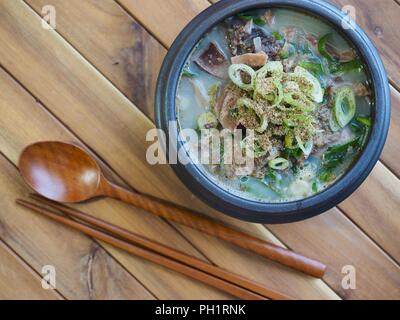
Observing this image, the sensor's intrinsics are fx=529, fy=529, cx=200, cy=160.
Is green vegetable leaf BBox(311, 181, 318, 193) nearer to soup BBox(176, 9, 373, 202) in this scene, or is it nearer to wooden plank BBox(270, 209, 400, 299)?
soup BBox(176, 9, 373, 202)

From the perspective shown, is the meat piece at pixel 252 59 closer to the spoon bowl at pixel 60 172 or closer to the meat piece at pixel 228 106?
the meat piece at pixel 228 106

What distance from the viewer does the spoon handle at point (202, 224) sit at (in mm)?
1127

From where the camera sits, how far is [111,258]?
118cm

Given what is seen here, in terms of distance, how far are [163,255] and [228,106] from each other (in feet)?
1.25

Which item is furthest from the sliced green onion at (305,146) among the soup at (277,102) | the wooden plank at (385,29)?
the wooden plank at (385,29)

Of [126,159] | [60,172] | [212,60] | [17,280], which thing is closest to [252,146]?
[212,60]

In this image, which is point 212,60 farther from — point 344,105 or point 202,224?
point 202,224

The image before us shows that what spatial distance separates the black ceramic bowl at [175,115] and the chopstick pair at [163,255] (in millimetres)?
218

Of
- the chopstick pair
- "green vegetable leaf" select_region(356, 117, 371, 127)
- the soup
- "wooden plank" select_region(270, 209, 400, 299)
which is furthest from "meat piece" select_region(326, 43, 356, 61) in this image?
the chopstick pair

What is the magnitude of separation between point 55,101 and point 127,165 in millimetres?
213

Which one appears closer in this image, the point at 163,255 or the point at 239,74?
the point at 239,74

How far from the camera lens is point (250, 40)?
0.95m

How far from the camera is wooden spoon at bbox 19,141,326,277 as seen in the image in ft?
3.70

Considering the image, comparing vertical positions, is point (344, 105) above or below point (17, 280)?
above
